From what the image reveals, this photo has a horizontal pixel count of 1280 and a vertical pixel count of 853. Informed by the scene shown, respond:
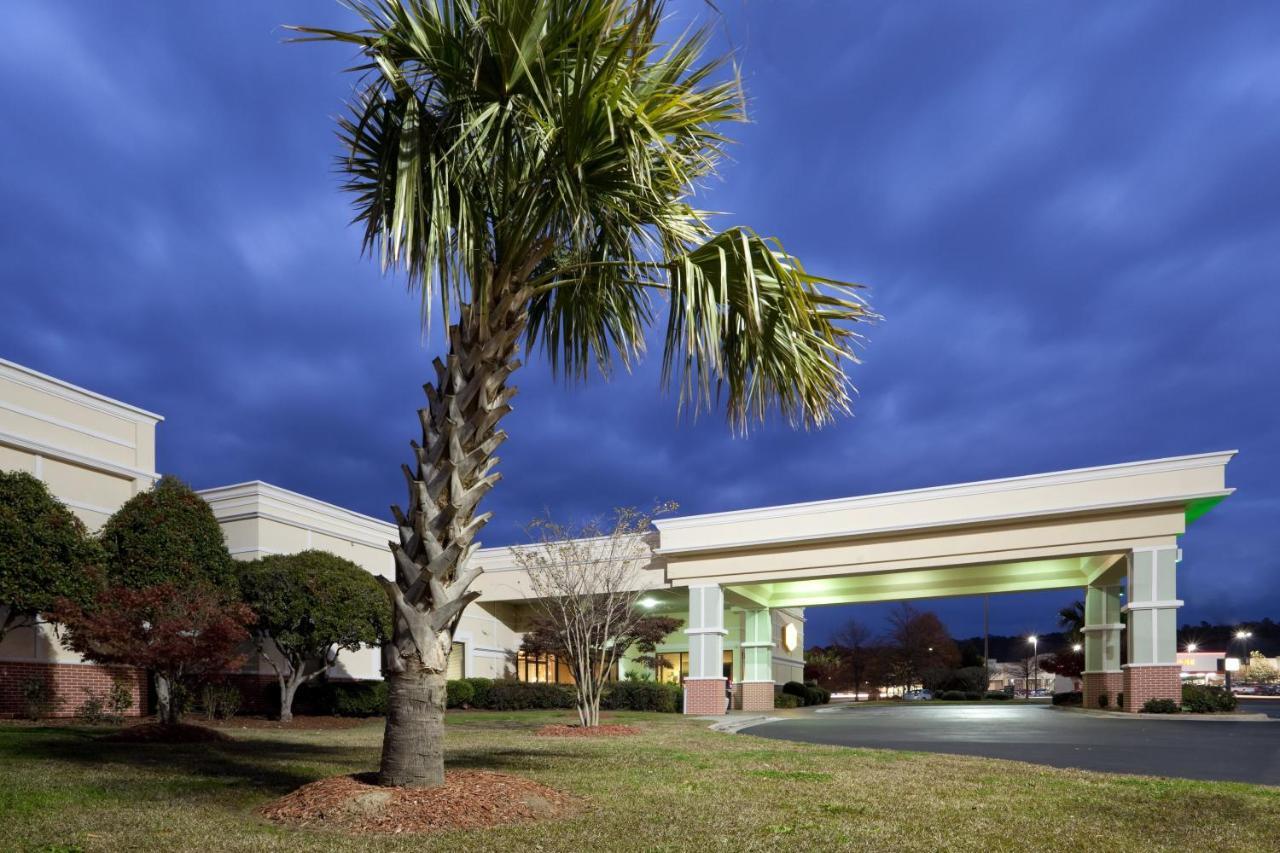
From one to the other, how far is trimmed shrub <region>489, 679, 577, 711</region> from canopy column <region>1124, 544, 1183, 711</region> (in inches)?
659

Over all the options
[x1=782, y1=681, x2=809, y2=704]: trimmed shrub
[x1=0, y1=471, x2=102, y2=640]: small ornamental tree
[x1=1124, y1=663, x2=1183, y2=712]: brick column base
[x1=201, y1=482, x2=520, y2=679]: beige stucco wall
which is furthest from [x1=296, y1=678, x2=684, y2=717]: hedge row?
[x1=1124, y1=663, x2=1183, y2=712]: brick column base

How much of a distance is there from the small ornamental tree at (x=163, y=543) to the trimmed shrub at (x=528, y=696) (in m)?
12.8

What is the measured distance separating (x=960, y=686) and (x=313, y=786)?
52287 millimetres

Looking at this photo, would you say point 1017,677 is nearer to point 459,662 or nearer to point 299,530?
point 459,662

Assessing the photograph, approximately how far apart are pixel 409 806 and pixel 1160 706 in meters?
23.0

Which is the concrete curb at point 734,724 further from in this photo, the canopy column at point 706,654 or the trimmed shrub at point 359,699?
the trimmed shrub at point 359,699

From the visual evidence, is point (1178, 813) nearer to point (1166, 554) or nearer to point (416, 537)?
point (416, 537)

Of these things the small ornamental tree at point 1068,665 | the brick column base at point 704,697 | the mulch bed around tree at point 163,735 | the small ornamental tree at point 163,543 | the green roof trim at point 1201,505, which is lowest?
the small ornamental tree at point 1068,665

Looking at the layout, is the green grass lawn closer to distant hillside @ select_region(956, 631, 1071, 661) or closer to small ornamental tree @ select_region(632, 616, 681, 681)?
small ornamental tree @ select_region(632, 616, 681, 681)

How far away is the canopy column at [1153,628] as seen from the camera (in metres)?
23.2

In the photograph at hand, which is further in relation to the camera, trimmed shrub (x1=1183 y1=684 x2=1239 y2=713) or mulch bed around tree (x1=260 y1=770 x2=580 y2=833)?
trimmed shrub (x1=1183 y1=684 x2=1239 y2=713)

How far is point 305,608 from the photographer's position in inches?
808

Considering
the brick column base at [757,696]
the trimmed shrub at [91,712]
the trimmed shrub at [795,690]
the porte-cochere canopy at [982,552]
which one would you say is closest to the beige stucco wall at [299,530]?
the trimmed shrub at [91,712]

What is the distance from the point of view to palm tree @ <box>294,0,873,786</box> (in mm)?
6539
